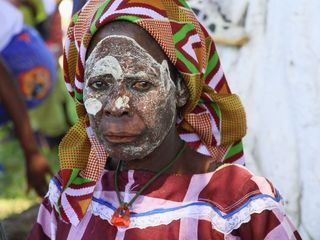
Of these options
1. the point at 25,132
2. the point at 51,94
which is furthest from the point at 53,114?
the point at 25,132

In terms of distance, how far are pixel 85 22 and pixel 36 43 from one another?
3.48 metres

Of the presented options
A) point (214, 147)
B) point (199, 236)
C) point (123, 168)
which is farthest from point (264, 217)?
point (123, 168)

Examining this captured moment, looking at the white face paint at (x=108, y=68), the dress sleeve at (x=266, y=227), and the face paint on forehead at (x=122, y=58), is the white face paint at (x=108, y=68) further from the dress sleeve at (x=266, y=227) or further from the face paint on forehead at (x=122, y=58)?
the dress sleeve at (x=266, y=227)

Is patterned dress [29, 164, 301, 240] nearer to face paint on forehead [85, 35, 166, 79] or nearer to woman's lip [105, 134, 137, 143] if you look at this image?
woman's lip [105, 134, 137, 143]

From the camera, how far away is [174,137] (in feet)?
8.17

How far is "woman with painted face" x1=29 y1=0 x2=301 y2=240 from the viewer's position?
2303 millimetres

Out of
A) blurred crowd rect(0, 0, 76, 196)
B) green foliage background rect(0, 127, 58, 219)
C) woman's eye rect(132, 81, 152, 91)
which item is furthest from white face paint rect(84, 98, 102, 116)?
green foliage background rect(0, 127, 58, 219)

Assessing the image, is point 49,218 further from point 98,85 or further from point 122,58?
point 122,58

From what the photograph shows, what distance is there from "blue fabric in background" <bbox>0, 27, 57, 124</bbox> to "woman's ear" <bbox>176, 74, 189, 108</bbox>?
11.2 ft

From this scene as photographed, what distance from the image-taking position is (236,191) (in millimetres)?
2336

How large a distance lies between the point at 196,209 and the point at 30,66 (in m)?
3.68

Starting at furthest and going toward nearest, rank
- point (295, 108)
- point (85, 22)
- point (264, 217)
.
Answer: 1. point (295, 108)
2. point (85, 22)
3. point (264, 217)

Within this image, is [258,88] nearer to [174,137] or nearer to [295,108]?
[295,108]

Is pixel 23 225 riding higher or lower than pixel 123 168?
lower
